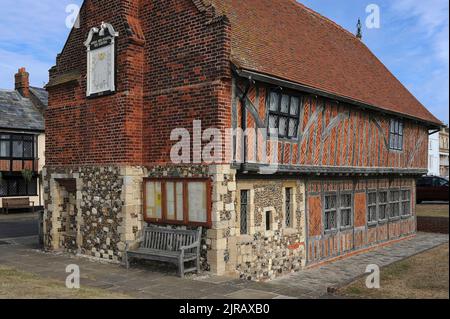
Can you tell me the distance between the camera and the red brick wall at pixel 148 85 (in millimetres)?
10234

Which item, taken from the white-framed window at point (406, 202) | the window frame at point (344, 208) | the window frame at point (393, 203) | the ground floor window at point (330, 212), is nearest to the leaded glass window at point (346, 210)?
the window frame at point (344, 208)

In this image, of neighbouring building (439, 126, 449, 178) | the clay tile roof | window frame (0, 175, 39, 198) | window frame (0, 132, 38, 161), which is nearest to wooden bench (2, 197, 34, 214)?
window frame (0, 175, 39, 198)

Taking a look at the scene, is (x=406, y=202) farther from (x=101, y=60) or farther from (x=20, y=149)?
(x=20, y=149)

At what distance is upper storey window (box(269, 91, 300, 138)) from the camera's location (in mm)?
11562

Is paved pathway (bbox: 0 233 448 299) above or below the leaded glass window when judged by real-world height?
below

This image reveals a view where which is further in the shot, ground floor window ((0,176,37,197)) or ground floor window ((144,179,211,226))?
ground floor window ((0,176,37,197))

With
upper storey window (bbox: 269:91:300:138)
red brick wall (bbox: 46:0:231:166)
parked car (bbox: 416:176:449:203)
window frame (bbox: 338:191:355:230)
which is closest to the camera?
red brick wall (bbox: 46:0:231:166)

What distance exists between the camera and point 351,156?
14984mm

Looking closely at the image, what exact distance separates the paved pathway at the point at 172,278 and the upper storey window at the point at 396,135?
440cm

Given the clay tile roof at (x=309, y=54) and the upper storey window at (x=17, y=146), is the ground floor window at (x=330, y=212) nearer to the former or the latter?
the clay tile roof at (x=309, y=54)

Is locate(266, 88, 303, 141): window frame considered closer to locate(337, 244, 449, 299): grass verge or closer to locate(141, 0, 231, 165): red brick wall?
locate(141, 0, 231, 165): red brick wall

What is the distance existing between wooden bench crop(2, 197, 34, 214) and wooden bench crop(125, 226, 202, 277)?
63.5 feet
